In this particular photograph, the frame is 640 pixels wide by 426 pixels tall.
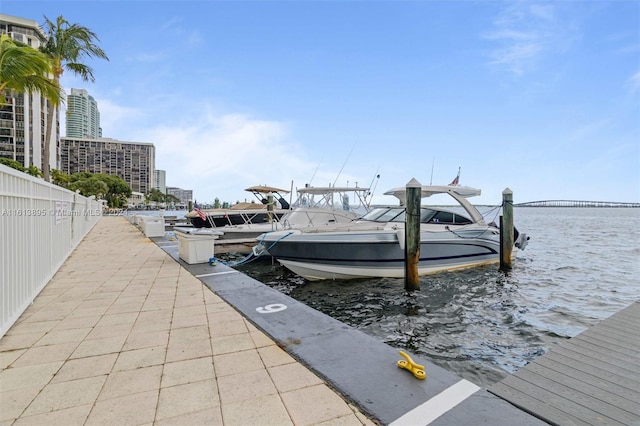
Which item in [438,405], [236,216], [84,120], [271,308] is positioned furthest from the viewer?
[84,120]

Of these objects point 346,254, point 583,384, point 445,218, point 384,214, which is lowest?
point 583,384

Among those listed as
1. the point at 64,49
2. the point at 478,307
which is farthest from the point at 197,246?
the point at 64,49

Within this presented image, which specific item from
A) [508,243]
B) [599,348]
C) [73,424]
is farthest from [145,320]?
[508,243]

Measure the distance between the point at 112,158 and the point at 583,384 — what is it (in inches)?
6504

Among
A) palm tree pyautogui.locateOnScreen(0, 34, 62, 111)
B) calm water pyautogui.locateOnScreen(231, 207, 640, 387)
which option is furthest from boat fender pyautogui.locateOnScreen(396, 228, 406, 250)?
palm tree pyautogui.locateOnScreen(0, 34, 62, 111)

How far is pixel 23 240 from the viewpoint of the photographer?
3.75m

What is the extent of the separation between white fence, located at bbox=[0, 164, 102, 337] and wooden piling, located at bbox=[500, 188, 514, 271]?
38.7ft

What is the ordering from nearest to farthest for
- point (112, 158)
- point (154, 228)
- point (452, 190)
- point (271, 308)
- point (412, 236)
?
point (271, 308), point (412, 236), point (452, 190), point (154, 228), point (112, 158)

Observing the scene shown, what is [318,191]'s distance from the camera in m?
12.4

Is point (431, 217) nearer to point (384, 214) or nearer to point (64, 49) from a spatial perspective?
point (384, 214)

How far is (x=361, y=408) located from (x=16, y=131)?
292 ft

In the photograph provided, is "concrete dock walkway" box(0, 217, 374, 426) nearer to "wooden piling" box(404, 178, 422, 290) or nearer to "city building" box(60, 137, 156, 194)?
"wooden piling" box(404, 178, 422, 290)

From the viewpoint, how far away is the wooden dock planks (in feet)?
7.68

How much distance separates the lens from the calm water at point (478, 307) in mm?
4742
